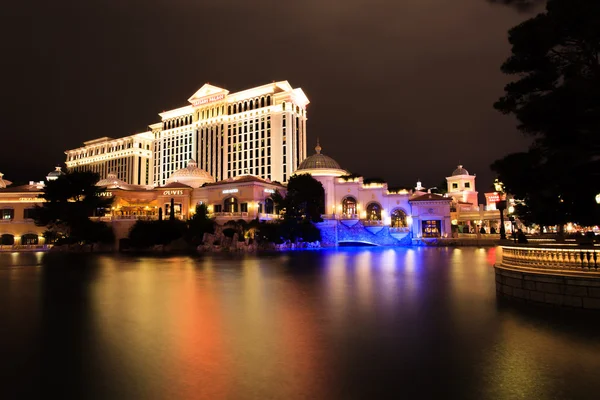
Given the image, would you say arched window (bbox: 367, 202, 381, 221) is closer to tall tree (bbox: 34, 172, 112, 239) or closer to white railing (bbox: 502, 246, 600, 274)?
tall tree (bbox: 34, 172, 112, 239)

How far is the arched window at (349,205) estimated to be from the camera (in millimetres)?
54850

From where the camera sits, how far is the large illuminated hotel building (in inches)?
3004

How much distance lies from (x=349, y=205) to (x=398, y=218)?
712cm

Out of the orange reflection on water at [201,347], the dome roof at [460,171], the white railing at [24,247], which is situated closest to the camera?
the orange reflection on water at [201,347]

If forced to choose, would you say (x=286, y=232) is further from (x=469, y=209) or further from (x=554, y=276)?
(x=469, y=209)

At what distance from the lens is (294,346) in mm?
6871

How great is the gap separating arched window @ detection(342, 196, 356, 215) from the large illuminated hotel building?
839 inches

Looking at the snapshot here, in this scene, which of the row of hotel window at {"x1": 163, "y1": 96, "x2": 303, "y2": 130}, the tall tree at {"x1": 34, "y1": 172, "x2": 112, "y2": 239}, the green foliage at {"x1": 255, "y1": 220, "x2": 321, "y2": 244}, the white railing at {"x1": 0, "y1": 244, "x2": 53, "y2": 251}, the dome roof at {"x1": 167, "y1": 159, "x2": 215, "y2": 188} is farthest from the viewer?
the row of hotel window at {"x1": 163, "y1": 96, "x2": 303, "y2": 130}

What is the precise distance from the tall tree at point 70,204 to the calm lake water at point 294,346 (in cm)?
3211

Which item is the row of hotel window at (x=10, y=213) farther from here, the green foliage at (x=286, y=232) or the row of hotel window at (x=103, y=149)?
the row of hotel window at (x=103, y=149)

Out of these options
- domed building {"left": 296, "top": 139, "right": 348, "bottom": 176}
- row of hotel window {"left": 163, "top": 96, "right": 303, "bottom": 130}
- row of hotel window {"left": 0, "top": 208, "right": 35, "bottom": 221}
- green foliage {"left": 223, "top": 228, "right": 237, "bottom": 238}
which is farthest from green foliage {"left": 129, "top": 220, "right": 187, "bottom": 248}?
row of hotel window {"left": 163, "top": 96, "right": 303, "bottom": 130}

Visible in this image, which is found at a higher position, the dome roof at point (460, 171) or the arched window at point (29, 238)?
the dome roof at point (460, 171)

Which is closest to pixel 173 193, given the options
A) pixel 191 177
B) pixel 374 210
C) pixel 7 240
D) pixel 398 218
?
pixel 191 177

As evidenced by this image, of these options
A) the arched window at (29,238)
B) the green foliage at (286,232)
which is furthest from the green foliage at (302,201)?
the arched window at (29,238)
